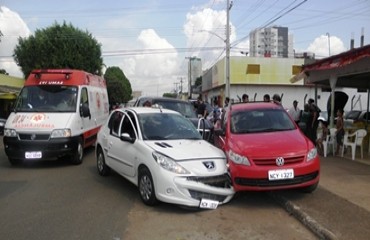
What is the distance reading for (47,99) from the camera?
12.0m

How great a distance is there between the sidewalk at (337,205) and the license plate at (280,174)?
1.54 feet

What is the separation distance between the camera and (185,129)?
855 centimetres

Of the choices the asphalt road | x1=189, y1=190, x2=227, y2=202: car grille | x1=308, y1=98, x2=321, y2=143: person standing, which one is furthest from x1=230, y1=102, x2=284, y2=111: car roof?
x1=308, y1=98, x2=321, y2=143: person standing

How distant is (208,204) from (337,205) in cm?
212

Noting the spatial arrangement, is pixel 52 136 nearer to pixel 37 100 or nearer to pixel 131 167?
pixel 37 100

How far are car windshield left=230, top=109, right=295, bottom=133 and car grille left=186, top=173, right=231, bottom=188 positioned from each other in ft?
5.26

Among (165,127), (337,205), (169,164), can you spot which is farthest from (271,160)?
(165,127)

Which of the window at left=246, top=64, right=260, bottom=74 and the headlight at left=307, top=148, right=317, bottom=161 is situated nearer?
the headlight at left=307, top=148, right=317, bottom=161

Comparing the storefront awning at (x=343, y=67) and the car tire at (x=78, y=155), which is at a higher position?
the storefront awning at (x=343, y=67)

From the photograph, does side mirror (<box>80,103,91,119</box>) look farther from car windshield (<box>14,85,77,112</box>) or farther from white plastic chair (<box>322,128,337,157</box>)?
white plastic chair (<box>322,128,337,157</box>)

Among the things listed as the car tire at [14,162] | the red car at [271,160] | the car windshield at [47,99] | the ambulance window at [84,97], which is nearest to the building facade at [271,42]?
the ambulance window at [84,97]

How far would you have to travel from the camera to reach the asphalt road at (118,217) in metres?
5.85

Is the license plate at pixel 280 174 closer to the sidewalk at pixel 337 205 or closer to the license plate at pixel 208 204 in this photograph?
the sidewalk at pixel 337 205

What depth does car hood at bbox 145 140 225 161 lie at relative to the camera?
7.05 m
